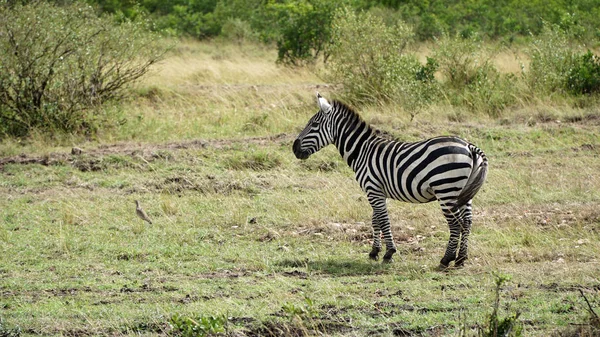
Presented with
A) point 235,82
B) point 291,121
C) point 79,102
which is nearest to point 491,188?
point 291,121

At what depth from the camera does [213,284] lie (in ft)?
24.7

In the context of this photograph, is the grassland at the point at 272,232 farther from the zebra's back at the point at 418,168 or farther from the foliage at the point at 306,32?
the foliage at the point at 306,32

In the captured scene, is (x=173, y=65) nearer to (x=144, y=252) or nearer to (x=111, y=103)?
(x=111, y=103)

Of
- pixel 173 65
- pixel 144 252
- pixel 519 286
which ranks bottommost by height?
pixel 173 65

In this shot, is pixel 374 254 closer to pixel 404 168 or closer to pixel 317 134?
pixel 404 168

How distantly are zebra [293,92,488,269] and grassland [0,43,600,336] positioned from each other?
16.3 inches

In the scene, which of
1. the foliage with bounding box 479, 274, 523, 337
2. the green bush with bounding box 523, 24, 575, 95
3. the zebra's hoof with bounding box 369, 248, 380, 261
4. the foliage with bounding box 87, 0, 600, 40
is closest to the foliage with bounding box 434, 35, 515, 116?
the green bush with bounding box 523, 24, 575, 95

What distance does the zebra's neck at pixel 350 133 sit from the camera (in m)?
8.77

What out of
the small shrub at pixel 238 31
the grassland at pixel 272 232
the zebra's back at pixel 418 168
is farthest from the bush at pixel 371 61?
the small shrub at pixel 238 31

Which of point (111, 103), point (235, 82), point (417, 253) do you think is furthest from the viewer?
point (235, 82)

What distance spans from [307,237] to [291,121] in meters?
6.60

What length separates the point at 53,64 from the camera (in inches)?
576

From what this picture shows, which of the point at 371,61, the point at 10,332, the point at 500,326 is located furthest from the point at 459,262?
the point at 371,61

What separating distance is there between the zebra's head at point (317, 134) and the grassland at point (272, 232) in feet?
3.20
